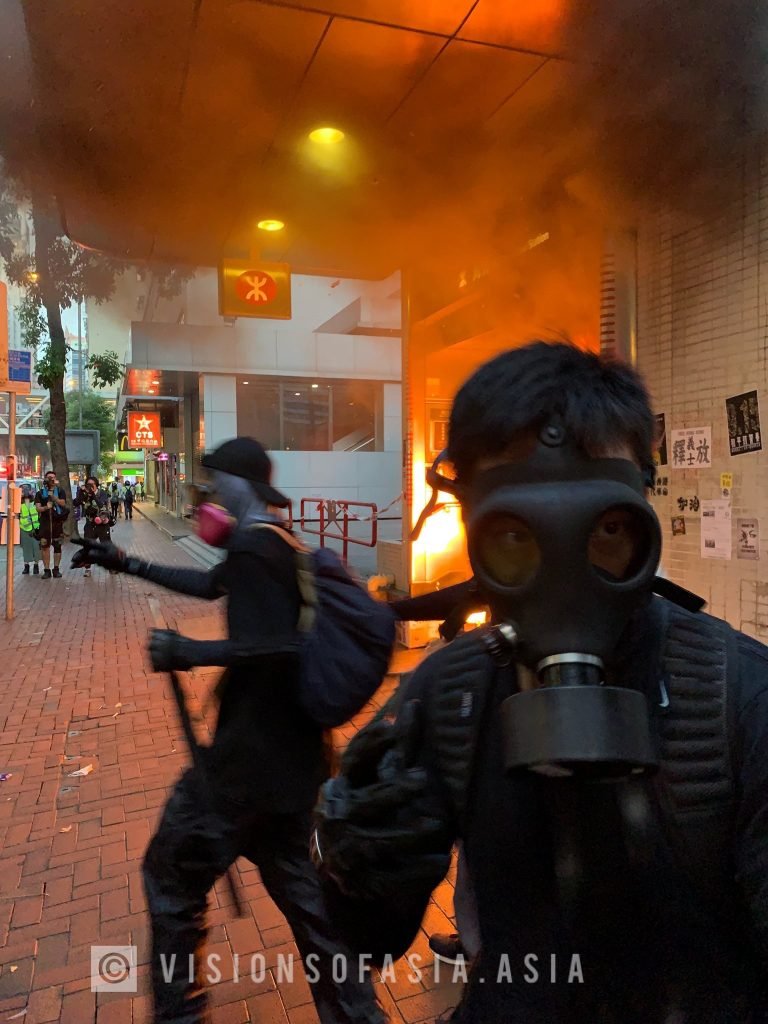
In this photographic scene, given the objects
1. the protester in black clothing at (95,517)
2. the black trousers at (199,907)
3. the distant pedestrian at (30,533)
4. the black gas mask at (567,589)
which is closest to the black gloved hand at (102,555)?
the black trousers at (199,907)

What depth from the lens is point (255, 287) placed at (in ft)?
25.9

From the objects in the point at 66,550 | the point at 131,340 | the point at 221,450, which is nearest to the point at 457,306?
the point at 221,450

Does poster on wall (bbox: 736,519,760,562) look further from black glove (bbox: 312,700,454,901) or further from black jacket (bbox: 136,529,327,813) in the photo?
black glove (bbox: 312,700,454,901)

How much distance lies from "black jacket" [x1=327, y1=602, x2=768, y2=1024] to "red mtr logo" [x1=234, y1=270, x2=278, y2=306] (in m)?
7.63

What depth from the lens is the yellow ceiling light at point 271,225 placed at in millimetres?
6535

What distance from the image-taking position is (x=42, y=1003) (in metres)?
2.52

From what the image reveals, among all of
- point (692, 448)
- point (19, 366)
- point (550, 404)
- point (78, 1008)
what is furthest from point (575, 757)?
point (19, 366)

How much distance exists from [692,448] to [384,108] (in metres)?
3.18

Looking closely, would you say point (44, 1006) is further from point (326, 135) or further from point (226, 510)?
point (326, 135)

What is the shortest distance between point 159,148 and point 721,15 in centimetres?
374

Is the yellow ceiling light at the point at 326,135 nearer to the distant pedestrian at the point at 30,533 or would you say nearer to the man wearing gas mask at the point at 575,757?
the man wearing gas mask at the point at 575,757

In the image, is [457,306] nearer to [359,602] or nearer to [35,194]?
[35,194]

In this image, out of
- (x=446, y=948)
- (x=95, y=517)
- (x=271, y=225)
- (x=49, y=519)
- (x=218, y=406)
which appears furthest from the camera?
(x=218, y=406)

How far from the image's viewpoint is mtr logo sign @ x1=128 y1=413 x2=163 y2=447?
24.0m
